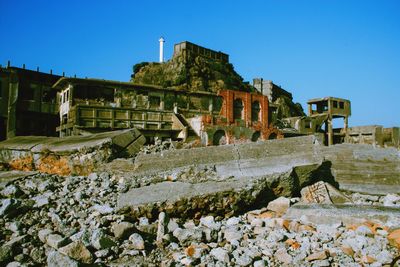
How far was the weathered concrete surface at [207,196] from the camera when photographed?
5375 millimetres

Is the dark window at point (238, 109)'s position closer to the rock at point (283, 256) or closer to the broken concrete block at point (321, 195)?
the broken concrete block at point (321, 195)

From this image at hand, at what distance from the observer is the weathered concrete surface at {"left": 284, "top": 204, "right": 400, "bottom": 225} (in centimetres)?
491

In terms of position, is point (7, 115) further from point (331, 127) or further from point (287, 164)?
point (331, 127)

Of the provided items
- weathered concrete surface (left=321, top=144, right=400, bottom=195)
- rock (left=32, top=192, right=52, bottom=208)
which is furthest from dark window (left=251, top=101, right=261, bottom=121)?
rock (left=32, top=192, right=52, bottom=208)

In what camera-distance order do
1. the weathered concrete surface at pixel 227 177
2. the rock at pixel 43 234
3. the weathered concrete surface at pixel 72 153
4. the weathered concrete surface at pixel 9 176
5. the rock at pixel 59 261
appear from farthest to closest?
the weathered concrete surface at pixel 72 153 → the weathered concrete surface at pixel 9 176 → the weathered concrete surface at pixel 227 177 → the rock at pixel 43 234 → the rock at pixel 59 261

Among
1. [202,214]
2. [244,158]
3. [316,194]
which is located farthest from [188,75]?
[202,214]

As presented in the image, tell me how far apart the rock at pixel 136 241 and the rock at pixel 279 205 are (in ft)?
8.11

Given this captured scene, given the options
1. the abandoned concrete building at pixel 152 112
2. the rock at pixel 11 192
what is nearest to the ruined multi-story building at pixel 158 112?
the abandoned concrete building at pixel 152 112

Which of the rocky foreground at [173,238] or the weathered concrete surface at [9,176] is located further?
the weathered concrete surface at [9,176]

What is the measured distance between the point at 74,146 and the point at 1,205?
320 cm

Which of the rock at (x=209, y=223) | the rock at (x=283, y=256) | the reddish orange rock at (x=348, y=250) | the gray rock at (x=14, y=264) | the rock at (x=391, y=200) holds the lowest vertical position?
the gray rock at (x=14, y=264)

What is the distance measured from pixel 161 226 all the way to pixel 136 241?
0.56m

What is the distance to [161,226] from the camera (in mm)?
4816

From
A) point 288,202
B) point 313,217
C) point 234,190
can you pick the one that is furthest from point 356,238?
point 234,190
